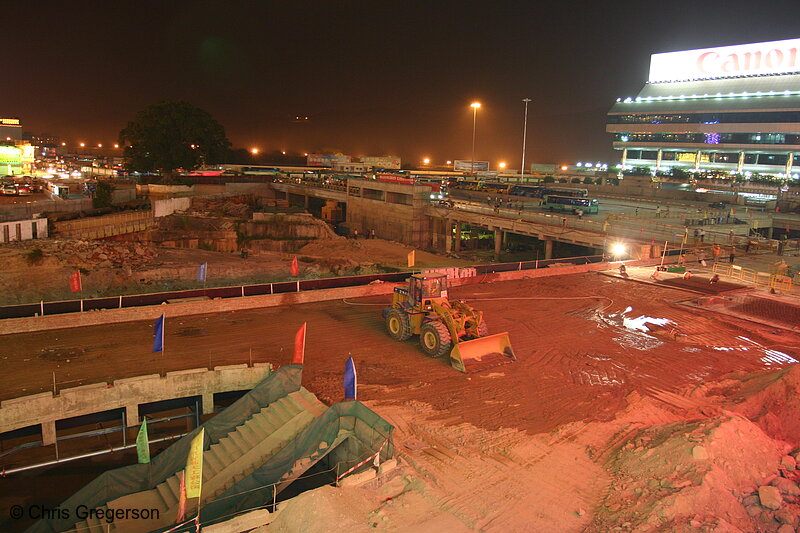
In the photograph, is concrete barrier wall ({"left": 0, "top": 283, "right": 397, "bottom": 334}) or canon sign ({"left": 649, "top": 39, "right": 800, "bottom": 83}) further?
canon sign ({"left": 649, "top": 39, "right": 800, "bottom": 83})

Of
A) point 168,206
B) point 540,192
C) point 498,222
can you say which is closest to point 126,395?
point 498,222

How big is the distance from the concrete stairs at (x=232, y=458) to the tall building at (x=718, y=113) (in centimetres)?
8028

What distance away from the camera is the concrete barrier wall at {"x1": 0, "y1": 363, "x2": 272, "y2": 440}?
11594 mm

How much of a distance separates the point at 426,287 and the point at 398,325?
161 centimetres

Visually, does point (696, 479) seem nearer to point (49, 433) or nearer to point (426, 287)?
point (426, 287)

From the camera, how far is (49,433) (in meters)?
12.1

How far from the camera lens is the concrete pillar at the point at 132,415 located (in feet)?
41.9

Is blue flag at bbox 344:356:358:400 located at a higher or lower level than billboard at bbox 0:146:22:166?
→ lower

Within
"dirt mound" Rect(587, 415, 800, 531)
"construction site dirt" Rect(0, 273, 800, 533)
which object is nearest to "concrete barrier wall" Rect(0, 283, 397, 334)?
"construction site dirt" Rect(0, 273, 800, 533)

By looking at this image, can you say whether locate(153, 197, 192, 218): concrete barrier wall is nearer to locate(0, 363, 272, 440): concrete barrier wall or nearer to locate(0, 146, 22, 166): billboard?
locate(0, 363, 272, 440): concrete barrier wall

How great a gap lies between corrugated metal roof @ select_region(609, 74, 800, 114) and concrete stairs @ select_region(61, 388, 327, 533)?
3271 inches

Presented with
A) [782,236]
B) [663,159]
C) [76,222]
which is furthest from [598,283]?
[663,159]

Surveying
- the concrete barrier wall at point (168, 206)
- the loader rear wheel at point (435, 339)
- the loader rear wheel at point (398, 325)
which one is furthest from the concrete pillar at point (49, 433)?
the concrete barrier wall at point (168, 206)

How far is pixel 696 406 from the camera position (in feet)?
38.6
